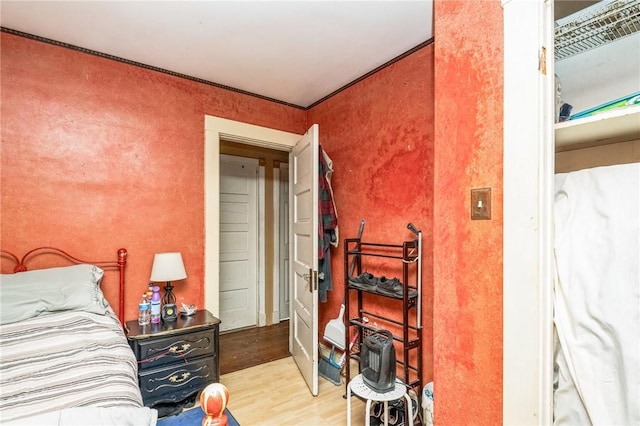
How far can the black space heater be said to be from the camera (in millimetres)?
1750

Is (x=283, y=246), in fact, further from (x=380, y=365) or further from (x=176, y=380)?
(x=380, y=365)

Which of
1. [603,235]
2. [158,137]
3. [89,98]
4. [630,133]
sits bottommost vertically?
[603,235]

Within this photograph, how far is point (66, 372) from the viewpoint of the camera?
1352mm

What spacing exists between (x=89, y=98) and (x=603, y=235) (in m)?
2.94

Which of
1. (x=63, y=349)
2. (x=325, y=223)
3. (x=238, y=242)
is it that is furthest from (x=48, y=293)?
(x=238, y=242)

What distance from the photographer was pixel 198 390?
226cm

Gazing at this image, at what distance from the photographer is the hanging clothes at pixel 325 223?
270 cm

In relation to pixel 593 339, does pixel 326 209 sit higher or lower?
higher

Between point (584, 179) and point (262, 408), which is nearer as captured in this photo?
point (584, 179)

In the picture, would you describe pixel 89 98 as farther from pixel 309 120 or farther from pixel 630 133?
pixel 630 133

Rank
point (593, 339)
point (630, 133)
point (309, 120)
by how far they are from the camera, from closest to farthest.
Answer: point (593, 339), point (630, 133), point (309, 120)

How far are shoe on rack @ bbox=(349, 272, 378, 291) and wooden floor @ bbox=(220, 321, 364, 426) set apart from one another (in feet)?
2.96

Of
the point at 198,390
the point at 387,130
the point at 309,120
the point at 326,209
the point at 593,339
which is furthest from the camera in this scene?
the point at 309,120

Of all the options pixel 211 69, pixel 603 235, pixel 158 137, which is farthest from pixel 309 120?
pixel 603 235
